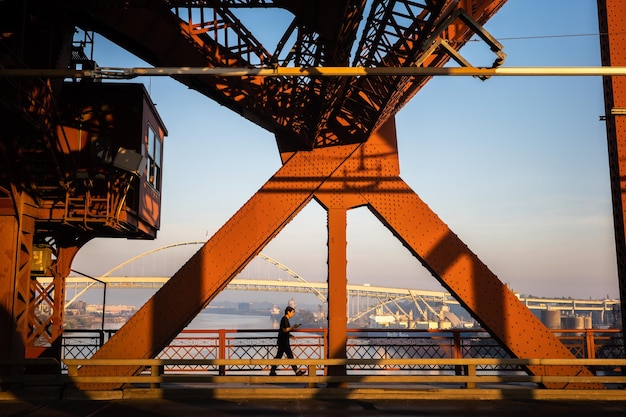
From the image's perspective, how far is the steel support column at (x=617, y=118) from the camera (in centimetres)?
1402

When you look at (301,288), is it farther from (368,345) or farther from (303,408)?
(303,408)

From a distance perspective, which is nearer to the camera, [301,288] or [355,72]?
[355,72]

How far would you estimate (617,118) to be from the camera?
14.2 meters

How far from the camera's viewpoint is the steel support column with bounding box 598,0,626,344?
1402 centimetres

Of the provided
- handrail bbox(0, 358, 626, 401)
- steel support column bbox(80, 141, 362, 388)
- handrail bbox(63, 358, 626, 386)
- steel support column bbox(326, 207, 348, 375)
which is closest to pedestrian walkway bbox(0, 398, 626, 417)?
handrail bbox(0, 358, 626, 401)

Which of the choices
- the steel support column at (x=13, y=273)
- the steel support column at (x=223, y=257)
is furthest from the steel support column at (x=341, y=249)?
the steel support column at (x=13, y=273)

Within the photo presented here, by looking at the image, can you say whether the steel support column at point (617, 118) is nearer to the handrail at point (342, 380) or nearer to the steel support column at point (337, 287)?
the handrail at point (342, 380)

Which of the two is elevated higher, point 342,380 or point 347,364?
point 347,364

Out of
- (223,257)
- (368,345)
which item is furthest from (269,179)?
(368,345)

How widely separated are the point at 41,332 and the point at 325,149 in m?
10.7

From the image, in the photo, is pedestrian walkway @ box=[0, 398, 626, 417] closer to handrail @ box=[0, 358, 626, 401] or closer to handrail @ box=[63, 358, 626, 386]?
handrail @ box=[0, 358, 626, 401]

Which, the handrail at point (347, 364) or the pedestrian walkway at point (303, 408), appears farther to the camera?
the handrail at point (347, 364)

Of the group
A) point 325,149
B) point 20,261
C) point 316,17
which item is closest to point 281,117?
point 325,149

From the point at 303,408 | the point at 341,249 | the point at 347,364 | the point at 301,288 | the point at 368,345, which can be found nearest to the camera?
the point at 303,408
